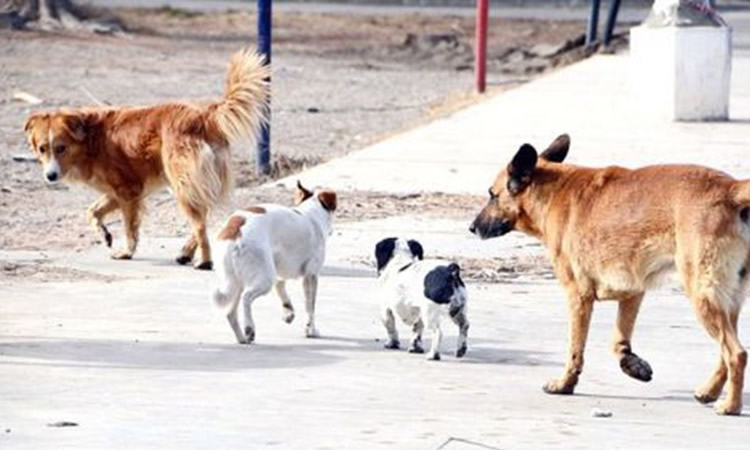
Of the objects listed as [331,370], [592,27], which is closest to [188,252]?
[331,370]

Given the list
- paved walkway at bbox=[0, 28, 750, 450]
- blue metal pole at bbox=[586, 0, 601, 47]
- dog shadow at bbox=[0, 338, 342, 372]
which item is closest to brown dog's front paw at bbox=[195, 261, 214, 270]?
paved walkway at bbox=[0, 28, 750, 450]

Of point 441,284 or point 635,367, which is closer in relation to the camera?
Result: point 635,367

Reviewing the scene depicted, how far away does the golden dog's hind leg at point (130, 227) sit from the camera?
1321cm

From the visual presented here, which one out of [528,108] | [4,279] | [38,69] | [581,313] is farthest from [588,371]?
[38,69]

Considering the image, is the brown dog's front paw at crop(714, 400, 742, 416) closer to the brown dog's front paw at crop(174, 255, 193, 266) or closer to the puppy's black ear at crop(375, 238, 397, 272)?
the puppy's black ear at crop(375, 238, 397, 272)

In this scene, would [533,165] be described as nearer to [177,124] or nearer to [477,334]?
[477,334]

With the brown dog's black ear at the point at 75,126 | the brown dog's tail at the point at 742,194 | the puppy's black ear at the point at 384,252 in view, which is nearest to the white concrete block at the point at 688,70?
the brown dog's black ear at the point at 75,126

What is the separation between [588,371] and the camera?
9.91 m

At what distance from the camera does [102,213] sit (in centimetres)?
1367

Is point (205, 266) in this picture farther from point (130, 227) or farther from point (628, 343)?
point (628, 343)

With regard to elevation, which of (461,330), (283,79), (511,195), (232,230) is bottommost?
(283,79)

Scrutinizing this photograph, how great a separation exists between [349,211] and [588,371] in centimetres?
509

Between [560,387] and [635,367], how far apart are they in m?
0.34

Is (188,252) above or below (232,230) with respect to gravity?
below
